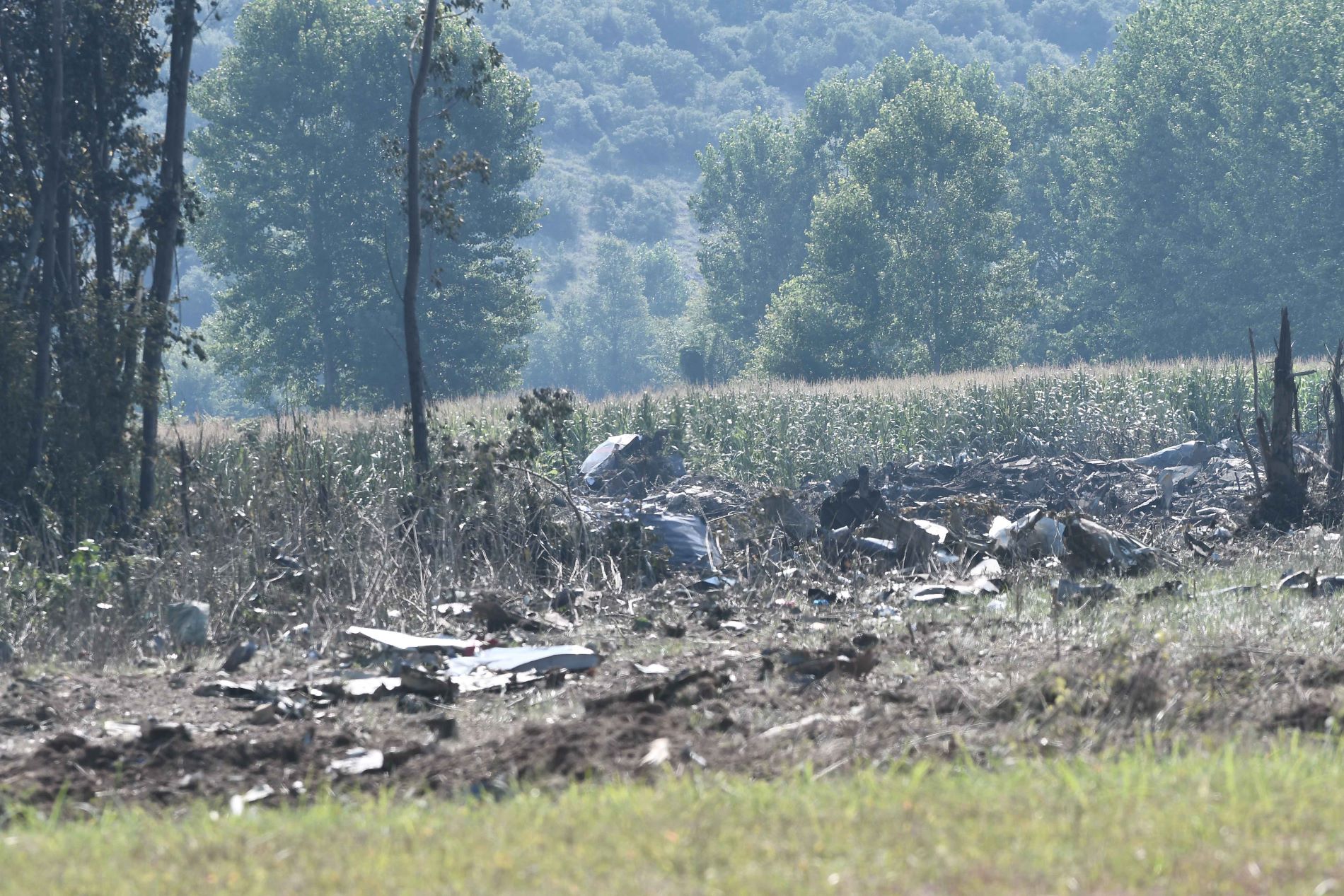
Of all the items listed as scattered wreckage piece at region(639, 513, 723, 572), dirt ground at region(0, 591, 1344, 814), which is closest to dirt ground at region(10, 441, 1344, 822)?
dirt ground at region(0, 591, 1344, 814)

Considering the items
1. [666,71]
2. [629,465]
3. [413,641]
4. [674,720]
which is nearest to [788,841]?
[674,720]

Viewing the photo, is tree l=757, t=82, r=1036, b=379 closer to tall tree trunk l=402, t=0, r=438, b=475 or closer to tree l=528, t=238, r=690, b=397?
tall tree trunk l=402, t=0, r=438, b=475

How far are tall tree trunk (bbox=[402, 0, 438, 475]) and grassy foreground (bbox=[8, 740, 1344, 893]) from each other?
32.4ft

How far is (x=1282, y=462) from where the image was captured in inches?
498

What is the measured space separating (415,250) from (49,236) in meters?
3.86

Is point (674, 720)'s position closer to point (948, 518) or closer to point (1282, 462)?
point (948, 518)

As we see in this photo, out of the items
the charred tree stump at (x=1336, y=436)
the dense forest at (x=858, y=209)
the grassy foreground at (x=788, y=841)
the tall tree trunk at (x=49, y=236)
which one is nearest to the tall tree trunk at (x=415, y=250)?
the tall tree trunk at (x=49, y=236)

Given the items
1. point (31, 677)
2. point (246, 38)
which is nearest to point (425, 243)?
point (246, 38)

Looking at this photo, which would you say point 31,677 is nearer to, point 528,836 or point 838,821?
point 528,836

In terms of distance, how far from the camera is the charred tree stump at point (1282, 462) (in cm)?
1251

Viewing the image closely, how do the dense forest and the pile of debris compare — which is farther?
the dense forest

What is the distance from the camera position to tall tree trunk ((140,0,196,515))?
13133 mm

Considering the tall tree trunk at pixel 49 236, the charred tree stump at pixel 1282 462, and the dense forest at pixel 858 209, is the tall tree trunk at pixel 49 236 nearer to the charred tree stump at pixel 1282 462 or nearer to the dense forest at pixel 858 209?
the charred tree stump at pixel 1282 462

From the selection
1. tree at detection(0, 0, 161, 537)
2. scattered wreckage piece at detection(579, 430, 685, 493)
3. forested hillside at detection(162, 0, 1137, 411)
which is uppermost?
forested hillside at detection(162, 0, 1137, 411)
